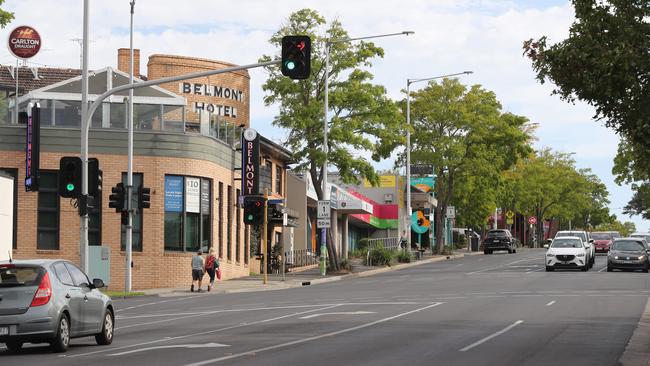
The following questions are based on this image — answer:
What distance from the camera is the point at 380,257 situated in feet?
201

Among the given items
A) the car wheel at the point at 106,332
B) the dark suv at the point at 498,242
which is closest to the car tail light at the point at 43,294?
the car wheel at the point at 106,332

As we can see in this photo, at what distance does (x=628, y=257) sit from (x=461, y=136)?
27.5 meters

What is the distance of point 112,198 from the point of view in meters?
37.3

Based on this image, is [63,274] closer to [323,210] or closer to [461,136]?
[323,210]

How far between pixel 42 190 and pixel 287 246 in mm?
19923

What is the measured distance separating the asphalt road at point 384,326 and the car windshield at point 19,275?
1158mm

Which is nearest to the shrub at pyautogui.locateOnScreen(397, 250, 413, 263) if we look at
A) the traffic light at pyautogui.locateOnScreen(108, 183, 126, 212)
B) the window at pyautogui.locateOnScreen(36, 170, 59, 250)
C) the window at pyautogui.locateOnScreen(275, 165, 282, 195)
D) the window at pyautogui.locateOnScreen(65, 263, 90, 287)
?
the window at pyautogui.locateOnScreen(275, 165, 282, 195)

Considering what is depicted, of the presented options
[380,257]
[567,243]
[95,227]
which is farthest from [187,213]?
[567,243]

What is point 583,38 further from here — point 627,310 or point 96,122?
point 96,122

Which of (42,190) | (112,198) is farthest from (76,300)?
(42,190)

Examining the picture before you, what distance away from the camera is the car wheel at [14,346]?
1823 centimetres

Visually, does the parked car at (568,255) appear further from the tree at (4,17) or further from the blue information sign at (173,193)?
the tree at (4,17)

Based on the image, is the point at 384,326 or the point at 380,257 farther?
the point at 380,257

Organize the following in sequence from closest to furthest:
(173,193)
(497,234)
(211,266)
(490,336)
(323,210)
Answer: (490,336) < (211,266) < (173,193) < (323,210) < (497,234)
